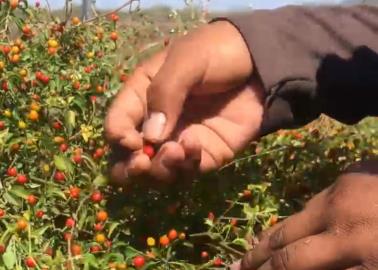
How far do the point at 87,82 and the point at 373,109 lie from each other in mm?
712

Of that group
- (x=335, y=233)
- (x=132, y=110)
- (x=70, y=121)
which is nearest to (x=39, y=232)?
(x=132, y=110)

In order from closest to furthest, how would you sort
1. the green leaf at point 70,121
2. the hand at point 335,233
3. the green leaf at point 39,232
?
1. the hand at point 335,233
2. the green leaf at point 39,232
3. the green leaf at point 70,121

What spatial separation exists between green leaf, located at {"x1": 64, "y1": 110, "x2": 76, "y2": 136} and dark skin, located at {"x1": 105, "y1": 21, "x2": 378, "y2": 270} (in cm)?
29

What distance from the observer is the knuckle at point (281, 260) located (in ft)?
3.22

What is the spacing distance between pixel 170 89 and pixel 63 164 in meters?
0.27

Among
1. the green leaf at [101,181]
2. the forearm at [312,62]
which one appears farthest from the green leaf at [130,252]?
the forearm at [312,62]

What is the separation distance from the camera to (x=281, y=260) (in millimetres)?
989

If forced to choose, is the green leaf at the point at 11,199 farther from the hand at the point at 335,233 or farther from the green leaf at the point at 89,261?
the hand at the point at 335,233

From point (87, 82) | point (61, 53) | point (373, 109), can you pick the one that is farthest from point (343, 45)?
point (61, 53)

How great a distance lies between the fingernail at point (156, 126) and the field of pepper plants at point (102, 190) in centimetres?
18

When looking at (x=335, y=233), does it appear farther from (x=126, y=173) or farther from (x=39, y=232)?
(x=39, y=232)

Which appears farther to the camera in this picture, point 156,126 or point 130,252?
point 130,252

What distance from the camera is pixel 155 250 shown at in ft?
4.17

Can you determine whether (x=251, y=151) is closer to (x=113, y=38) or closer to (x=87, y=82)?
(x=87, y=82)
